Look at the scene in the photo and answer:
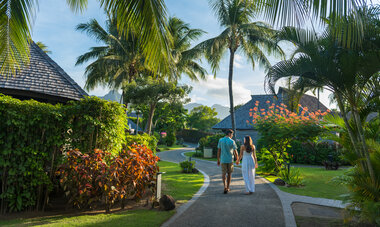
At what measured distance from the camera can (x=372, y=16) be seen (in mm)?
4996

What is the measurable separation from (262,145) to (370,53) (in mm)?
7122

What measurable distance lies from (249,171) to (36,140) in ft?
18.9

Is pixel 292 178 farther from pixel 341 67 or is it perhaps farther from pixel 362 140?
pixel 341 67

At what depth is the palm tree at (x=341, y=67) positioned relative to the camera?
14.8 ft

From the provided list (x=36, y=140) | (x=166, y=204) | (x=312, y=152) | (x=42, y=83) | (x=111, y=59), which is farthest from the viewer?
(x=111, y=59)

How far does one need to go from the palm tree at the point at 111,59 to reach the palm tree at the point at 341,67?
54.2 ft

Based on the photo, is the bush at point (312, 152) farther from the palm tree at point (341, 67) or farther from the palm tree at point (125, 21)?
the palm tree at point (125, 21)

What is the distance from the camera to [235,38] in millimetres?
17328

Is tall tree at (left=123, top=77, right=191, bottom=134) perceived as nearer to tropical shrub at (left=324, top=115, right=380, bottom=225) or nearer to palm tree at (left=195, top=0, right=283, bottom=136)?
palm tree at (left=195, top=0, right=283, bottom=136)

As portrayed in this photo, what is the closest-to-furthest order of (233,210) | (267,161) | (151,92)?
(233,210), (267,161), (151,92)

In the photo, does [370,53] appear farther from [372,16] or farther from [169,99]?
[169,99]

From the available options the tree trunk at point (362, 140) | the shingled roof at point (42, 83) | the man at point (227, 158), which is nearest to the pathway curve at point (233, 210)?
the man at point (227, 158)

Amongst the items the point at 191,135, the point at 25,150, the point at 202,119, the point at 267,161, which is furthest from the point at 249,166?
the point at 202,119

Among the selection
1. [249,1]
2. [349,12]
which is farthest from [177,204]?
[349,12]
